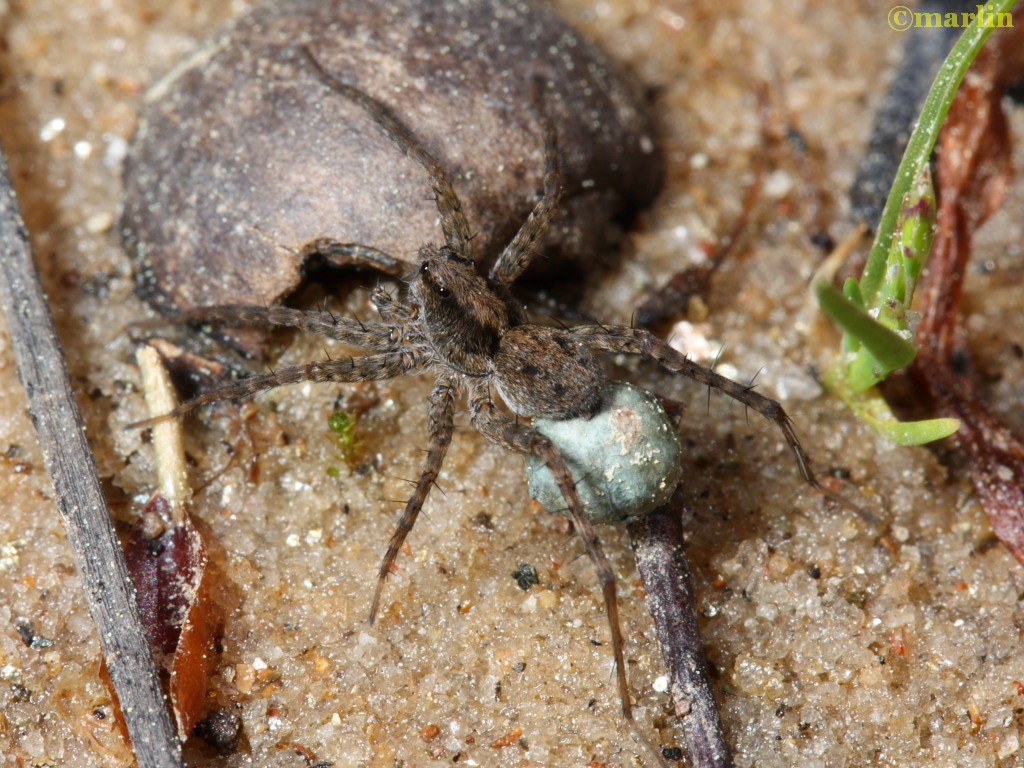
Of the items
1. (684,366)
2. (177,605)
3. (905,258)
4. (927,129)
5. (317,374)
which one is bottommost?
(177,605)

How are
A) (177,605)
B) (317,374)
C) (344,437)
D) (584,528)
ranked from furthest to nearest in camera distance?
(344,437)
(317,374)
(177,605)
(584,528)

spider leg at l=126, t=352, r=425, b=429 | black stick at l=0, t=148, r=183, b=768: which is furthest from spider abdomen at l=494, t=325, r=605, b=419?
black stick at l=0, t=148, r=183, b=768

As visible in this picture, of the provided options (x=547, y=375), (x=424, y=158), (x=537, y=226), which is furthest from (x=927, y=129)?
(x=424, y=158)

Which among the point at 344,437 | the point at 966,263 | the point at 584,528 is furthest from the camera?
the point at 966,263

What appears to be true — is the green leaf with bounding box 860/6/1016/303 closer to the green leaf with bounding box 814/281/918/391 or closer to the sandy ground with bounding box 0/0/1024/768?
the green leaf with bounding box 814/281/918/391

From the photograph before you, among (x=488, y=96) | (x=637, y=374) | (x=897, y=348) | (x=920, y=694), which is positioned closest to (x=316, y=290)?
(x=488, y=96)

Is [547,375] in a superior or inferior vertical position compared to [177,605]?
superior

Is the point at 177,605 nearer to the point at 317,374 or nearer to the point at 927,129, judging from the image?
the point at 317,374

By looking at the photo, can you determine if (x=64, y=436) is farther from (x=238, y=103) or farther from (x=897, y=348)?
(x=897, y=348)
